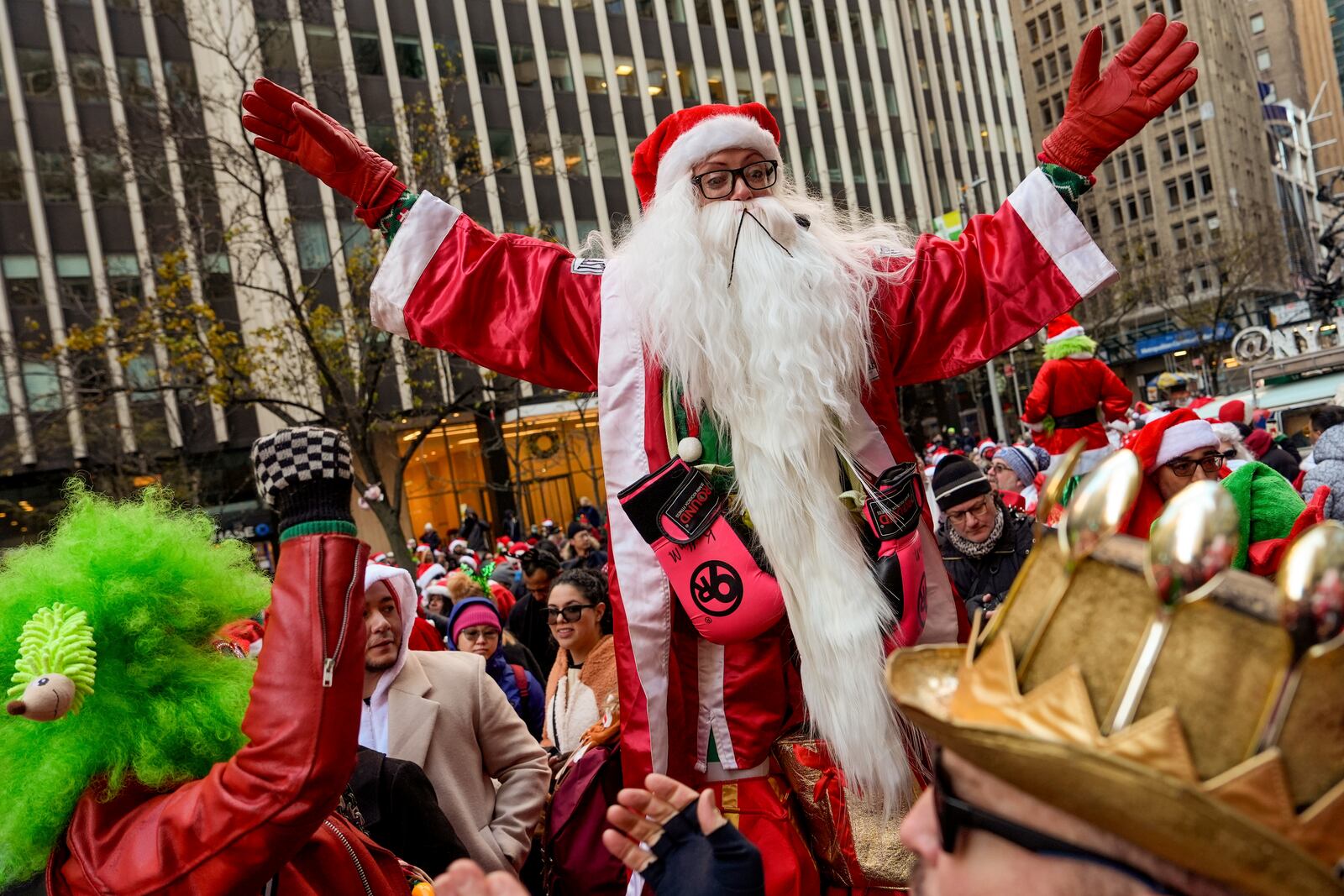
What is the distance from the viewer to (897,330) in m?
2.74

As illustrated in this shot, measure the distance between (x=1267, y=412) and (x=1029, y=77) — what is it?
55686 millimetres

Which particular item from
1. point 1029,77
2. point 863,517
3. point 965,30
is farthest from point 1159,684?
point 1029,77

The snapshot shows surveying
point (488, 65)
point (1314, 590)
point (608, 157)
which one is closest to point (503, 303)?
point (1314, 590)

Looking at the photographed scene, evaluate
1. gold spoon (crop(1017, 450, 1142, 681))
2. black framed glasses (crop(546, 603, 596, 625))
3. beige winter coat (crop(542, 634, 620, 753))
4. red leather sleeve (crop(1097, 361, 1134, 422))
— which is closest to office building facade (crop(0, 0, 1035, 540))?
black framed glasses (crop(546, 603, 596, 625))

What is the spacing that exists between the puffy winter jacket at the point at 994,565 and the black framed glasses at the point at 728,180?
93.8 inches

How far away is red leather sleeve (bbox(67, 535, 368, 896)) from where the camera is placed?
1621 mm

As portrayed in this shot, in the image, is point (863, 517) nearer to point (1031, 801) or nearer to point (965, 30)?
point (1031, 801)

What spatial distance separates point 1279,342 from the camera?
12836 mm

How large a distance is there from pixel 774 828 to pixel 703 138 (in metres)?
1.83

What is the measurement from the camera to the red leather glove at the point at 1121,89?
2523 millimetres

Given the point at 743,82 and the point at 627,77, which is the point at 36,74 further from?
the point at 743,82

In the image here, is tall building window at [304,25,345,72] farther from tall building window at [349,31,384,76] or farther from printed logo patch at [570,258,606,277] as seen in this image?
printed logo patch at [570,258,606,277]

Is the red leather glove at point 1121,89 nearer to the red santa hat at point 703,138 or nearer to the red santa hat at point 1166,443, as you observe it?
the red santa hat at point 703,138

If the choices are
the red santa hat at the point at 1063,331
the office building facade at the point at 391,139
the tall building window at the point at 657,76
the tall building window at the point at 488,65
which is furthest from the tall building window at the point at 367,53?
the red santa hat at the point at 1063,331
